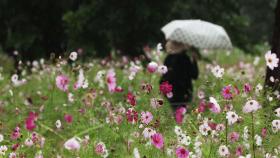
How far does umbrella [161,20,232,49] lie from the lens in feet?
27.3

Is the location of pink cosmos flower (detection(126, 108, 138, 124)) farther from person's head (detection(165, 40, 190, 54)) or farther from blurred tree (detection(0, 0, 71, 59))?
blurred tree (detection(0, 0, 71, 59))

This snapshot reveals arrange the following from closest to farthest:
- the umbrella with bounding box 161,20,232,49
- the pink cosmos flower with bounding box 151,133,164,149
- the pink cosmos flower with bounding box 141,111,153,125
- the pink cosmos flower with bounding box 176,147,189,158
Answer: the pink cosmos flower with bounding box 176,147,189,158 < the pink cosmos flower with bounding box 151,133,164,149 < the pink cosmos flower with bounding box 141,111,153,125 < the umbrella with bounding box 161,20,232,49

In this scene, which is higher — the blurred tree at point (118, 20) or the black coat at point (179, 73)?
the blurred tree at point (118, 20)

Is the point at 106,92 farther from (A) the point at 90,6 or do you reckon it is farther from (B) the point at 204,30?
(A) the point at 90,6

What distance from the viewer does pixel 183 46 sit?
28.0ft

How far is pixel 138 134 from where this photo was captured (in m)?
4.92

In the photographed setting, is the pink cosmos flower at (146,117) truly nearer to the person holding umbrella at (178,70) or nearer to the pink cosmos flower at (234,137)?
the pink cosmos flower at (234,137)

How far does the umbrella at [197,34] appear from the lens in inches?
328

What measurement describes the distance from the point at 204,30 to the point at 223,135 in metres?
3.75

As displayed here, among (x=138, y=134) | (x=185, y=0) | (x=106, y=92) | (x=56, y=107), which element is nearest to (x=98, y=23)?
(x=185, y=0)

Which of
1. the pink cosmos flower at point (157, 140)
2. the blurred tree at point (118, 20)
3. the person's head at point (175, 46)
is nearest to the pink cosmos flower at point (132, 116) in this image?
the pink cosmos flower at point (157, 140)

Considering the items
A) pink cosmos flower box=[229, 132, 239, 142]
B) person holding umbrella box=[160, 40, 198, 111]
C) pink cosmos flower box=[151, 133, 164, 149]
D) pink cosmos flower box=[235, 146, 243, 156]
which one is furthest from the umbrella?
pink cosmos flower box=[151, 133, 164, 149]

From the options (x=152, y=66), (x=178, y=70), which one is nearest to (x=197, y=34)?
(x=178, y=70)

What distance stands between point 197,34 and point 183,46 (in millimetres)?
236
